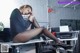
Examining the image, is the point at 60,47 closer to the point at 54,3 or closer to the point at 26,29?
the point at 26,29

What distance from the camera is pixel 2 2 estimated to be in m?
4.11

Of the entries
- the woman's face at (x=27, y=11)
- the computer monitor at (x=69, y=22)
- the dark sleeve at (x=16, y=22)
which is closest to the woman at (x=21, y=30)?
the dark sleeve at (x=16, y=22)

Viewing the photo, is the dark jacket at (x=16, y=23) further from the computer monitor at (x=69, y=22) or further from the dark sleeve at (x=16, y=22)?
the computer monitor at (x=69, y=22)

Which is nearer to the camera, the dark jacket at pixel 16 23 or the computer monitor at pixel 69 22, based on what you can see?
the dark jacket at pixel 16 23

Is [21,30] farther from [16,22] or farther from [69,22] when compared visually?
[69,22]

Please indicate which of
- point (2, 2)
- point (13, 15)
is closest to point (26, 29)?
point (13, 15)

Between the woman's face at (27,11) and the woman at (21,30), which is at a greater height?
the woman's face at (27,11)

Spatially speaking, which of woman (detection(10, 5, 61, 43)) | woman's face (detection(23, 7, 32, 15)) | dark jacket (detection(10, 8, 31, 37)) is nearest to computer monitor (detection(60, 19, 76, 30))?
woman's face (detection(23, 7, 32, 15))

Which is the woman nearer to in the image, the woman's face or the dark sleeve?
the dark sleeve

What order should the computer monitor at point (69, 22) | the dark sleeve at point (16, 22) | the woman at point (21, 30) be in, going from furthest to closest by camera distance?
the computer monitor at point (69, 22), the dark sleeve at point (16, 22), the woman at point (21, 30)

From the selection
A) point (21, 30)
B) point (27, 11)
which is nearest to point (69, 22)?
point (27, 11)

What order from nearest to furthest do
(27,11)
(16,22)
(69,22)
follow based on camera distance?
(16,22), (27,11), (69,22)

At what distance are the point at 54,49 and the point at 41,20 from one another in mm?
3122

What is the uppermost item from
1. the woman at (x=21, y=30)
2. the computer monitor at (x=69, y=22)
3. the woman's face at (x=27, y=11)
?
the woman's face at (x=27, y=11)
